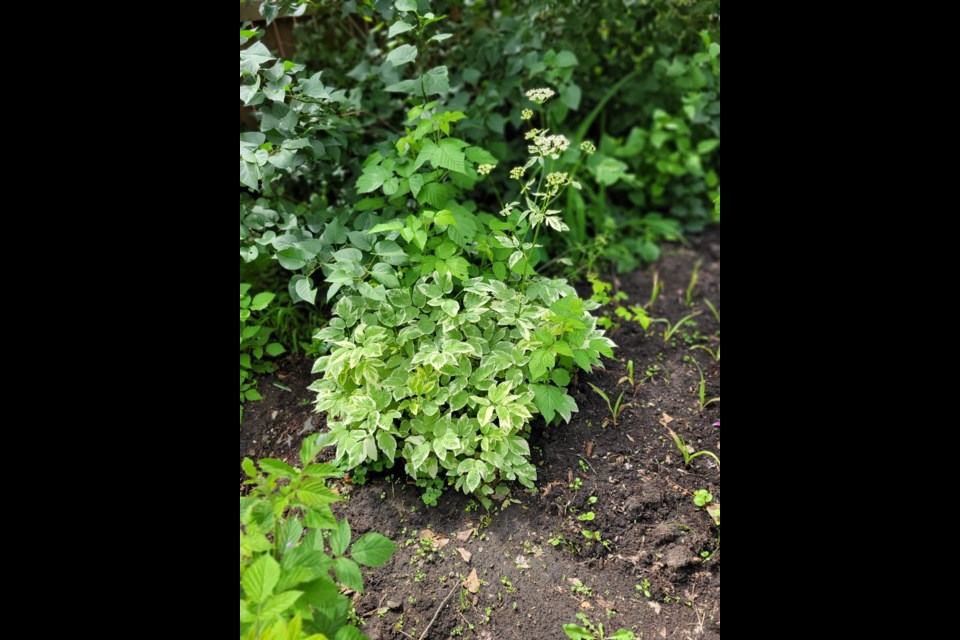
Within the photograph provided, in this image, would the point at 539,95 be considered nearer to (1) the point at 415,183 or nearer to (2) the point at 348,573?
(1) the point at 415,183

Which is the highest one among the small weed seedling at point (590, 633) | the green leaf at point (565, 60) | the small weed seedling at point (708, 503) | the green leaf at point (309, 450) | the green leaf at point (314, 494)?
the green leaf at point (565, 60)

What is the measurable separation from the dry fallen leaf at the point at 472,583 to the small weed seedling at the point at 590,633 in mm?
256

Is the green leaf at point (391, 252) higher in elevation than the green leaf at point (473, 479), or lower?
higher

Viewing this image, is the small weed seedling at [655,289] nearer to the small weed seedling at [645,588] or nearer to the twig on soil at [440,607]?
the small weed seedling at [645,588]

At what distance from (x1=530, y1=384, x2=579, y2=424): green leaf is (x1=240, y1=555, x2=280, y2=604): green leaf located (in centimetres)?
90

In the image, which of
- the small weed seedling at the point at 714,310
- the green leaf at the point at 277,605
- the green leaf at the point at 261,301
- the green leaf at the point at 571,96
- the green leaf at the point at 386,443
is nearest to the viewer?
the green leaf at the point at 277,605

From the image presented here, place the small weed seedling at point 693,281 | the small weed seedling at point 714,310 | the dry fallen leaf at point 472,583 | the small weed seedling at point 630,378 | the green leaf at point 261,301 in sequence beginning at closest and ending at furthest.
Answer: the dry fallen leaf at point 472,583
the green leaf at point 261,301
the small weed seedling at point 630,378
the small weed seedling at point 714,310
the small weed seedling at point 693,281

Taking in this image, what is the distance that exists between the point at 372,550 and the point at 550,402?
0.72 metres

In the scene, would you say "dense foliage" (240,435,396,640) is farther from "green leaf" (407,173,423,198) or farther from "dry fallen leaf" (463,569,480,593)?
"green leaf" (407,173,423,198)

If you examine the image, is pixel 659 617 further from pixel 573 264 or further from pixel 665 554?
pixel 573 264

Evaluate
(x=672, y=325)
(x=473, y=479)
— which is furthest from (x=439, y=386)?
(x=672, y=325)

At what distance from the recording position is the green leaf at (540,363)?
77.7 inches

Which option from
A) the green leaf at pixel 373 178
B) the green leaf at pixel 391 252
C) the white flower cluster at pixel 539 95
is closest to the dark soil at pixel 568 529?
the green leaf at pixel 391 252

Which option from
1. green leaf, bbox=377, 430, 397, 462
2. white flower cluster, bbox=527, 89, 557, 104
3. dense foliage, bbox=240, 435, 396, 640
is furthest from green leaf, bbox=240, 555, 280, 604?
white flower cluster, bbox=527, 89, 557, 104
